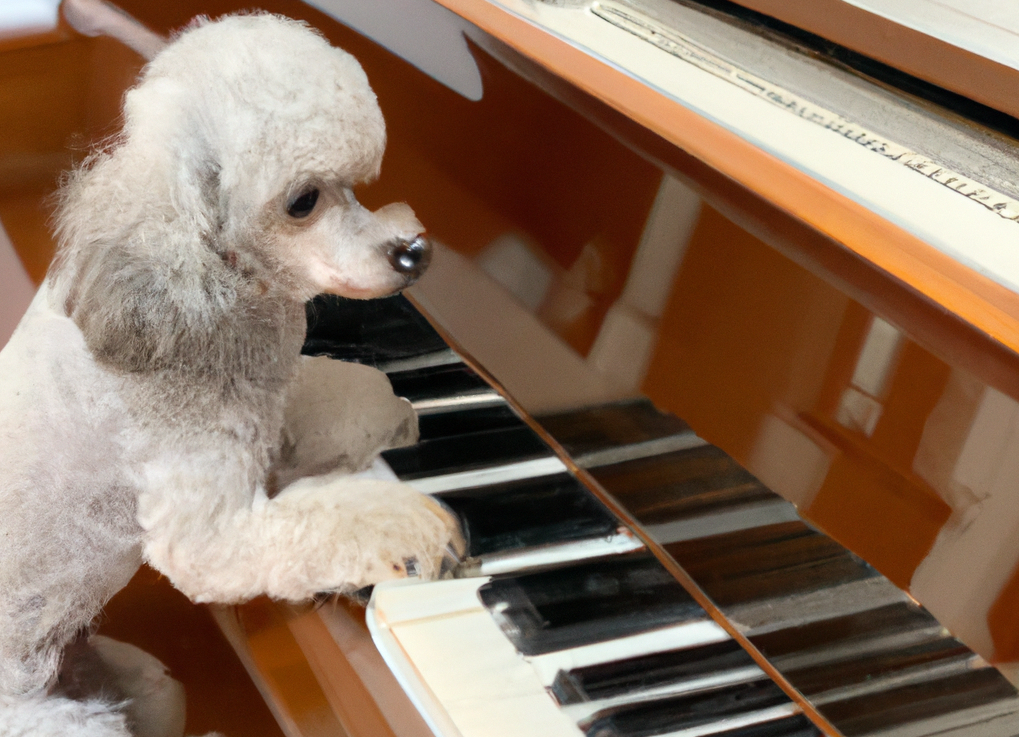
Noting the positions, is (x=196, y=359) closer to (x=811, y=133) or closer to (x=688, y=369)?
(x=688, y=369)

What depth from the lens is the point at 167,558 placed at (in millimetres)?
563

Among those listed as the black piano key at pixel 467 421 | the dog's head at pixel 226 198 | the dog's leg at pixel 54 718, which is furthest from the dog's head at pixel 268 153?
the dog's leg at pixel 54 718

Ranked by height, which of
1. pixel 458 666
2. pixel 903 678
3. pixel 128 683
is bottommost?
pixel 128 683

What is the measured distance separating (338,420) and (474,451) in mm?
123

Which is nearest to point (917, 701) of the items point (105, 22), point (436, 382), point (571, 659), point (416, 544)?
point (571, 659)

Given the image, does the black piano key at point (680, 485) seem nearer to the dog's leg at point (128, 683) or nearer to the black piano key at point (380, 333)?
the black piano key at point (380, 333)

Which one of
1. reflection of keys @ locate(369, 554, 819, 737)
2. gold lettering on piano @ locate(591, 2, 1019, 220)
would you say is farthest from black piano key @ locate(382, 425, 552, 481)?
gold lettering on piano @ locate(591, 2, 1019, 220)

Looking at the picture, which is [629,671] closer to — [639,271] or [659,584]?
[659,584]

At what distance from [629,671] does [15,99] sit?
31.6 inches

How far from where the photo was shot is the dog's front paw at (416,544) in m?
0.56

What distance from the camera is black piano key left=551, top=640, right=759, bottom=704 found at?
0.58m

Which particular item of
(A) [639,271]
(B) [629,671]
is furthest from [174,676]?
(A) [639,271]

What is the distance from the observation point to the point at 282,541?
0.55 meters

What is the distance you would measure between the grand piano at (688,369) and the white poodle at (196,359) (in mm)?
85
